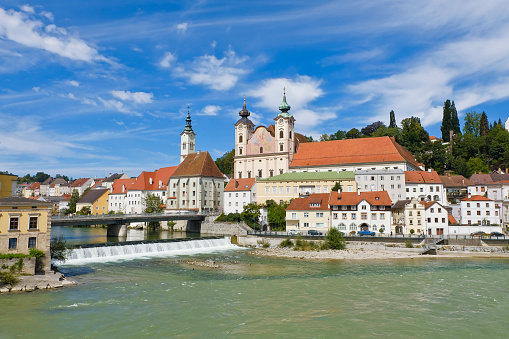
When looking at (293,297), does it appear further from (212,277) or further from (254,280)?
(212,277)

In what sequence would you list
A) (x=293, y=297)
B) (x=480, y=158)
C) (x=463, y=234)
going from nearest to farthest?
(x=293, y=297) < (x=463, y=234) < (x=480, y=158)

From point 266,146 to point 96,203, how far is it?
41.3 metres

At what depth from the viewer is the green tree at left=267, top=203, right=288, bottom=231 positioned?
5718 cm

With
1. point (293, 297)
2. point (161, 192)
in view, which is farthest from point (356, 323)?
point (161, 192)

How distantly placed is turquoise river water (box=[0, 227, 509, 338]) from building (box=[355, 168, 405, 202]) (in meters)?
26.7

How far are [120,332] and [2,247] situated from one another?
11.6 metres

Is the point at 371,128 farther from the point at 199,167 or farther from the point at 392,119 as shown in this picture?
the point at 199,167

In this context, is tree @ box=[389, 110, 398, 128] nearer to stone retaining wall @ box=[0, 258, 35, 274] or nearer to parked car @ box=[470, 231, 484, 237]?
parked car @ box=[470, 231, 484, 237]

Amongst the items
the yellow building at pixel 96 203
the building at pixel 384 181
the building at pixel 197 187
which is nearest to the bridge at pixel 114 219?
the building at pixel 197 187

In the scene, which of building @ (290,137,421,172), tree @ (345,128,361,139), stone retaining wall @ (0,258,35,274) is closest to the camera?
stone retaining wall @ (0,258,35,274)

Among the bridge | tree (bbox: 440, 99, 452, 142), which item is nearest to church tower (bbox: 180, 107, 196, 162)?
the bridge

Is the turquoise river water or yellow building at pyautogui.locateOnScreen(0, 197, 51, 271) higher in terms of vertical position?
yellow building at pyautogui.locateOnScreen(0, 197, 51, 271)

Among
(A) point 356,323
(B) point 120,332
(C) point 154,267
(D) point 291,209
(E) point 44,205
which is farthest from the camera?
(D) point 291,209

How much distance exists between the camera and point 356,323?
769 inches
